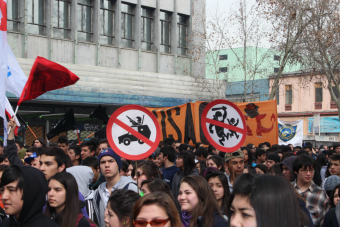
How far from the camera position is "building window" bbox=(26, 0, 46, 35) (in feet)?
62.2

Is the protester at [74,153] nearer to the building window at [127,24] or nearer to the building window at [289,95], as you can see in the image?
the building window at [127,24]

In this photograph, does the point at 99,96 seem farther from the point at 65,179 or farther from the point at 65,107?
the point at 65,179

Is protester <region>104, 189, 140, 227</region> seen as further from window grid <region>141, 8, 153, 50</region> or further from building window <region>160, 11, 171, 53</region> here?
building window <region>160, 11, 171, 53</region>

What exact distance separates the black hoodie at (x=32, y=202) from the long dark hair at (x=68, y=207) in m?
0.47

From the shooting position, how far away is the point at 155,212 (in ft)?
9.71

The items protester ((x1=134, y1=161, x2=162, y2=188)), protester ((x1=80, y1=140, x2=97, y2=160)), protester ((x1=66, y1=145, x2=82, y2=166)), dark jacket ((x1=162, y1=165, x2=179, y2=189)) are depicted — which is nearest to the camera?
protester ((x1=134, y1=161, x2=162, y2=188))

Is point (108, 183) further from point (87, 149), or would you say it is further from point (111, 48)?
point (111, 48)

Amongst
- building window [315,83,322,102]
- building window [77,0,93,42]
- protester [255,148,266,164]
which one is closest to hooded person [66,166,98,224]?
protester [255,148,266,164]

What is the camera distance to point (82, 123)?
21.0 m

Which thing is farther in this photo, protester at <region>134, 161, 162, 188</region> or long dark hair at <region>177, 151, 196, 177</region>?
long dark hair at <region>177, 151, 196, 177</region>

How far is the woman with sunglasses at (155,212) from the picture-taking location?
115 inches

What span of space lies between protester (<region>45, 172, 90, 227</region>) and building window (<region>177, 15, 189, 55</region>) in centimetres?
2064

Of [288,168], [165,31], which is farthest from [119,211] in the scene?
[165,31]

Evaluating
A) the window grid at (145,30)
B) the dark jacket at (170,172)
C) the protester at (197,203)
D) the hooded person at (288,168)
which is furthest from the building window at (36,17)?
the protester at (197,203)
